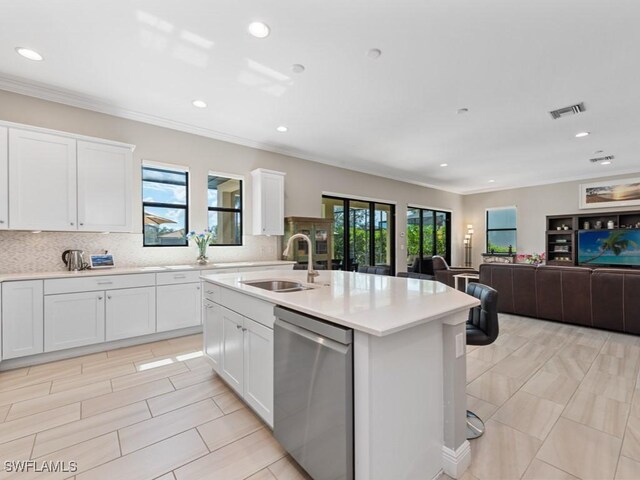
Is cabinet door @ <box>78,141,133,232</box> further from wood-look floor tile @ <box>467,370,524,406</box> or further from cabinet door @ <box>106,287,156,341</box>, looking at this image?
wood-look floor tile @ <box>467,370,524,406</box>

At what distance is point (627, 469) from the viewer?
1.63 metres

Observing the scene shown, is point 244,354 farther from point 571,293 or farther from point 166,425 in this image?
point 571,293

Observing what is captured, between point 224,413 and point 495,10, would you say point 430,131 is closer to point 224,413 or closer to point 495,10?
point 495,10

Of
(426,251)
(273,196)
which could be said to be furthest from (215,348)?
(426,251)

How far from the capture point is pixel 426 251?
27.7 feet

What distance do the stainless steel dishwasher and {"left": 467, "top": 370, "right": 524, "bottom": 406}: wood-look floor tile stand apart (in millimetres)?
1644

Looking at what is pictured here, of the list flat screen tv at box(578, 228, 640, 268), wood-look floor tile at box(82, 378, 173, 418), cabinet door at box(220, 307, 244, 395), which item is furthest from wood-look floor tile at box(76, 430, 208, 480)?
flat screen tv at box(578, 228, 640, 268)

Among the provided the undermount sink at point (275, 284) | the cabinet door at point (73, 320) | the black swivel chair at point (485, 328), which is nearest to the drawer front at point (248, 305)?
the undermount sink at point (275, 284)

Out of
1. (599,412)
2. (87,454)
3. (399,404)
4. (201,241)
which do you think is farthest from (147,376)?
(599,412)

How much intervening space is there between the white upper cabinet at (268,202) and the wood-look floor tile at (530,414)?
3.74m

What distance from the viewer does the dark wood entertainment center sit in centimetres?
670

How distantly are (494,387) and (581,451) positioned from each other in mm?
793

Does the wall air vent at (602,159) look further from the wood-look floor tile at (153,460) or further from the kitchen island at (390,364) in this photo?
the wood-look floor tile at (153,460)

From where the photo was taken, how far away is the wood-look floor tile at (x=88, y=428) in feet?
5.99
